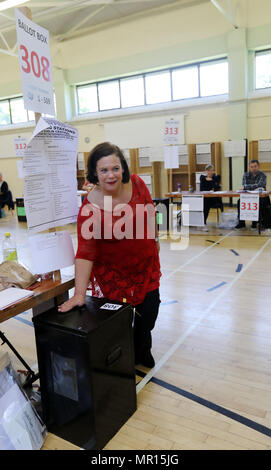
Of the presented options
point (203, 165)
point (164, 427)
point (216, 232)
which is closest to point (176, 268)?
point (216, 232)

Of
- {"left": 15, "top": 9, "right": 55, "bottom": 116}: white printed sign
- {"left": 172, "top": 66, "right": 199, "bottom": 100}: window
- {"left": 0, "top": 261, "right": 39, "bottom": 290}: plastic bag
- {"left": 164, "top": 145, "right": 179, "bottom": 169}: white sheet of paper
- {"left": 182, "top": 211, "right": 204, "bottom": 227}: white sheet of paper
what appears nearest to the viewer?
{"left": 15, "top": 9, "right": 55, "bottom": 116}: white printed sign

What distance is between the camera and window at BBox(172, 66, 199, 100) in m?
10.0

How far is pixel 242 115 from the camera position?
932 centimetres

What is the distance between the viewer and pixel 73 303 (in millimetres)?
1750

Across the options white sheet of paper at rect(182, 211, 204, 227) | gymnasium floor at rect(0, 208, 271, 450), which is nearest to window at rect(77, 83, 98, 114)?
white sheet of paper at rect(182, 211, 204, 227)

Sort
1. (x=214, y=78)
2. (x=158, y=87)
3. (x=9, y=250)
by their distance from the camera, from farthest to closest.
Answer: (x=158, y=87)
(x=214, y=78)
(x=9, y=250)

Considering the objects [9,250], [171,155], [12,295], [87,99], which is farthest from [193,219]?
[87,99]

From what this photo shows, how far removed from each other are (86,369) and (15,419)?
1.32 feet

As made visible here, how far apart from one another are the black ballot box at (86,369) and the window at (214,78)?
30.6 feet

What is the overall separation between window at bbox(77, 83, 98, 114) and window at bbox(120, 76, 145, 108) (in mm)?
1013

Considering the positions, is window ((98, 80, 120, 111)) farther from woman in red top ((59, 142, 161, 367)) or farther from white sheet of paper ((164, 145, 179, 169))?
woman in red top ((59, 142, 161, 367))

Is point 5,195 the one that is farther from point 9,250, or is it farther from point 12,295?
point 12,295

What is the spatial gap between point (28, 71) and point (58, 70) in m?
11.1

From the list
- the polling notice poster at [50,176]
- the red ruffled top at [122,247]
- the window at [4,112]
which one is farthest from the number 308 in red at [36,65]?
the window at [4,112]
